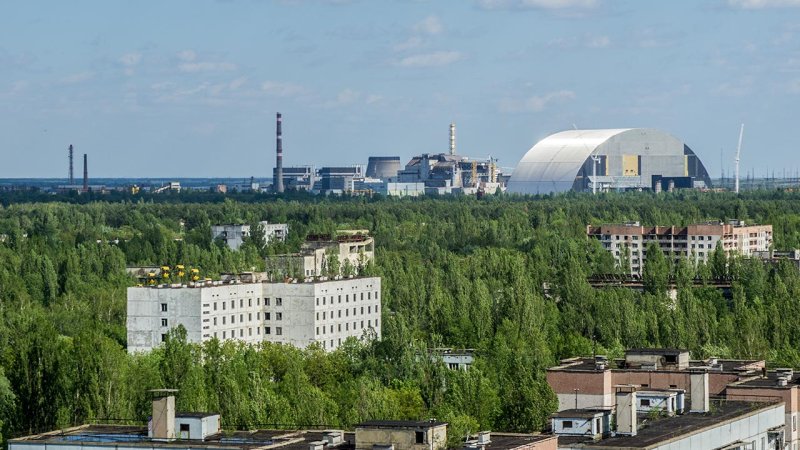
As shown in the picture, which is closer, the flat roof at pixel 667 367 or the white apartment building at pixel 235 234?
the flat roof at pixel 667 367

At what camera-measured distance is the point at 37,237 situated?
84.4 m

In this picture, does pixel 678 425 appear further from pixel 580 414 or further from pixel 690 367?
pixel 690 367

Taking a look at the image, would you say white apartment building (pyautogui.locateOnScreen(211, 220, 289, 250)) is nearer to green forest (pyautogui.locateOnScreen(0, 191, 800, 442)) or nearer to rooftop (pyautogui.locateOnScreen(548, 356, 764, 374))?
green forest (pyautogui.locateOnScreen(0, 191, 800, 442))

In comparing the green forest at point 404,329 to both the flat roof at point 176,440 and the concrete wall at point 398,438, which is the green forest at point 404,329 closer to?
the flat roof at point 176,440

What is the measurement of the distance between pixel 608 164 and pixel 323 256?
9157cm

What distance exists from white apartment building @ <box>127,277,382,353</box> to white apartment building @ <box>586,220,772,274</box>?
3376 centimetres

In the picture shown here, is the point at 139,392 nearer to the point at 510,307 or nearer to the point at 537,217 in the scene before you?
the point at 510,307

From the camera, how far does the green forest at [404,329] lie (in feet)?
109

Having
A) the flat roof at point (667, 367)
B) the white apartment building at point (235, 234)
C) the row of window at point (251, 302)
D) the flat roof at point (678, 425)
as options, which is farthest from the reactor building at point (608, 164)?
the flat roof at point (678, 425)

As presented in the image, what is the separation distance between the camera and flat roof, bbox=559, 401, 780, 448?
22.5 metres

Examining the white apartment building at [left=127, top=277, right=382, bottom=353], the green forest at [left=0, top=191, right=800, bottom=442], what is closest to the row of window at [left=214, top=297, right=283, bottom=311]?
the white apartment building at [left=127, top=277, right=382, bottom=353]

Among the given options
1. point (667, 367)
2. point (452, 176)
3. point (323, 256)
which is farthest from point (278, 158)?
point (667, 367)

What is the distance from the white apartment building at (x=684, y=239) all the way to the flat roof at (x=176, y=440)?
66.6 meters

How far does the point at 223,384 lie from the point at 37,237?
50849 mm
